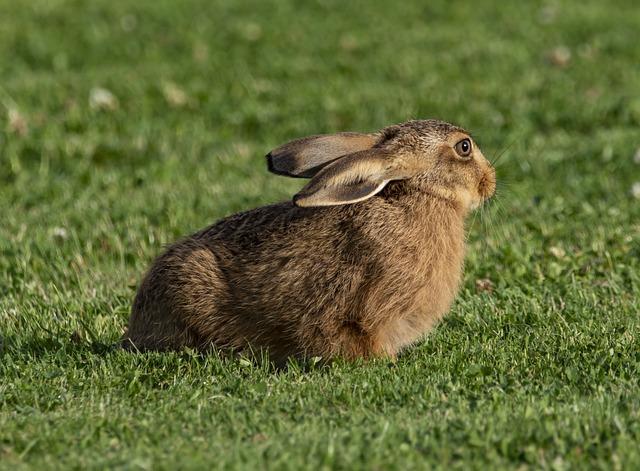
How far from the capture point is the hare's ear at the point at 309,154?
19.0 ft

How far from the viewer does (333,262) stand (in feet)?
18.1

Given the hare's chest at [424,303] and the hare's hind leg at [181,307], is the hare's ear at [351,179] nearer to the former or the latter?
the hare's chest at [424,303]

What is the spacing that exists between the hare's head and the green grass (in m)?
0.75

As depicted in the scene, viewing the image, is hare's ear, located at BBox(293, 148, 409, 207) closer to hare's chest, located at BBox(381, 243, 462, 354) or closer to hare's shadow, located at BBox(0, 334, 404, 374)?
hare's chest, located at BBox(381, 243, 462, 354)

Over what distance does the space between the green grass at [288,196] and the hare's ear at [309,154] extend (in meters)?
1.03

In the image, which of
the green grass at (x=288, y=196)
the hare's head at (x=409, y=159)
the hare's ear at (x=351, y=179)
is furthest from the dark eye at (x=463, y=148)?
the green grass at (x=288, y=196)

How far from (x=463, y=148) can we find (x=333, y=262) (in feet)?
3.26

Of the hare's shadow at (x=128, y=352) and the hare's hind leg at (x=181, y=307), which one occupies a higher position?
the hare's hind leg at (x=181, y=307)

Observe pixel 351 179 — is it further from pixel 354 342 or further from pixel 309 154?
pixel 354 342

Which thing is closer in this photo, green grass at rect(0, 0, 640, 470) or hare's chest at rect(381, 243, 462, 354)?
green grass at rect(0, 0, 640, 470)

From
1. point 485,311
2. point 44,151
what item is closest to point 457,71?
point 44,151

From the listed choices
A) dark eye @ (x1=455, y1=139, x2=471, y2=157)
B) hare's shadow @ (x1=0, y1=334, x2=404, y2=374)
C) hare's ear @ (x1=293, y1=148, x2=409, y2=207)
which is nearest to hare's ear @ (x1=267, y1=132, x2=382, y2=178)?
hare's ear @ (x1=293, y1=148, x2=409, y2=207)

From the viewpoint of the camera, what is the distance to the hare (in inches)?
216

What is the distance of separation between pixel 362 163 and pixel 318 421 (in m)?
1.39
